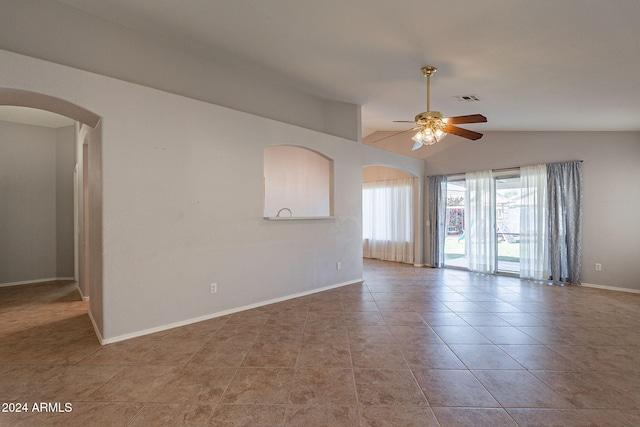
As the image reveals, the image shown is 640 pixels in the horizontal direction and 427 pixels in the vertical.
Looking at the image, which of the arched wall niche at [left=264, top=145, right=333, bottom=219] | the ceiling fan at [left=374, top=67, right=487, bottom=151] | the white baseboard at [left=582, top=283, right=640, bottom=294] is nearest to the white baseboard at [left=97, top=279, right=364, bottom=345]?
the arched wall niche at [left=264, top=145, right=333, bottom=219]

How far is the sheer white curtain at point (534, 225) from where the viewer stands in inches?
216

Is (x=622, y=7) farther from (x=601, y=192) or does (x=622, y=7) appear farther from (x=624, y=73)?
(x=601, y=192)

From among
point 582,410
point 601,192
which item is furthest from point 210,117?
point 601,192

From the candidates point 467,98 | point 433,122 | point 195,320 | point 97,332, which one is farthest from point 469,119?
point 97,332

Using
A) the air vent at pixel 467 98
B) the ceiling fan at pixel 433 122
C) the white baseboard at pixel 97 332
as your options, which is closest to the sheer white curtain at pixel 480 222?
the air vent at pixel 467 98

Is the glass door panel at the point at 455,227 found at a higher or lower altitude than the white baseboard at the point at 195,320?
higher

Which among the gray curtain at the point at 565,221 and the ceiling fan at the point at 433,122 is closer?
the ceiling fan at the point at 433,122

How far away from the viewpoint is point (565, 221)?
208 inches

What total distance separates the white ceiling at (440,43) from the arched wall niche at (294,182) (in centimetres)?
248

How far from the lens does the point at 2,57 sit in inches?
91.9

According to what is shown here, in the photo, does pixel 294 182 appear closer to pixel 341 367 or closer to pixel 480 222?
pixel 480 222

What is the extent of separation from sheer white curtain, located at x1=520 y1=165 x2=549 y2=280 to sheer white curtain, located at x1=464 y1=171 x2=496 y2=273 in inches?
21.6

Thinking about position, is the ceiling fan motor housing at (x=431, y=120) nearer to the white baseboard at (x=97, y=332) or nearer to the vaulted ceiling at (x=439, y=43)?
the vaulted ceiling at (x=439, y=43)

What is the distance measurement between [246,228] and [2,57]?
2672mm
